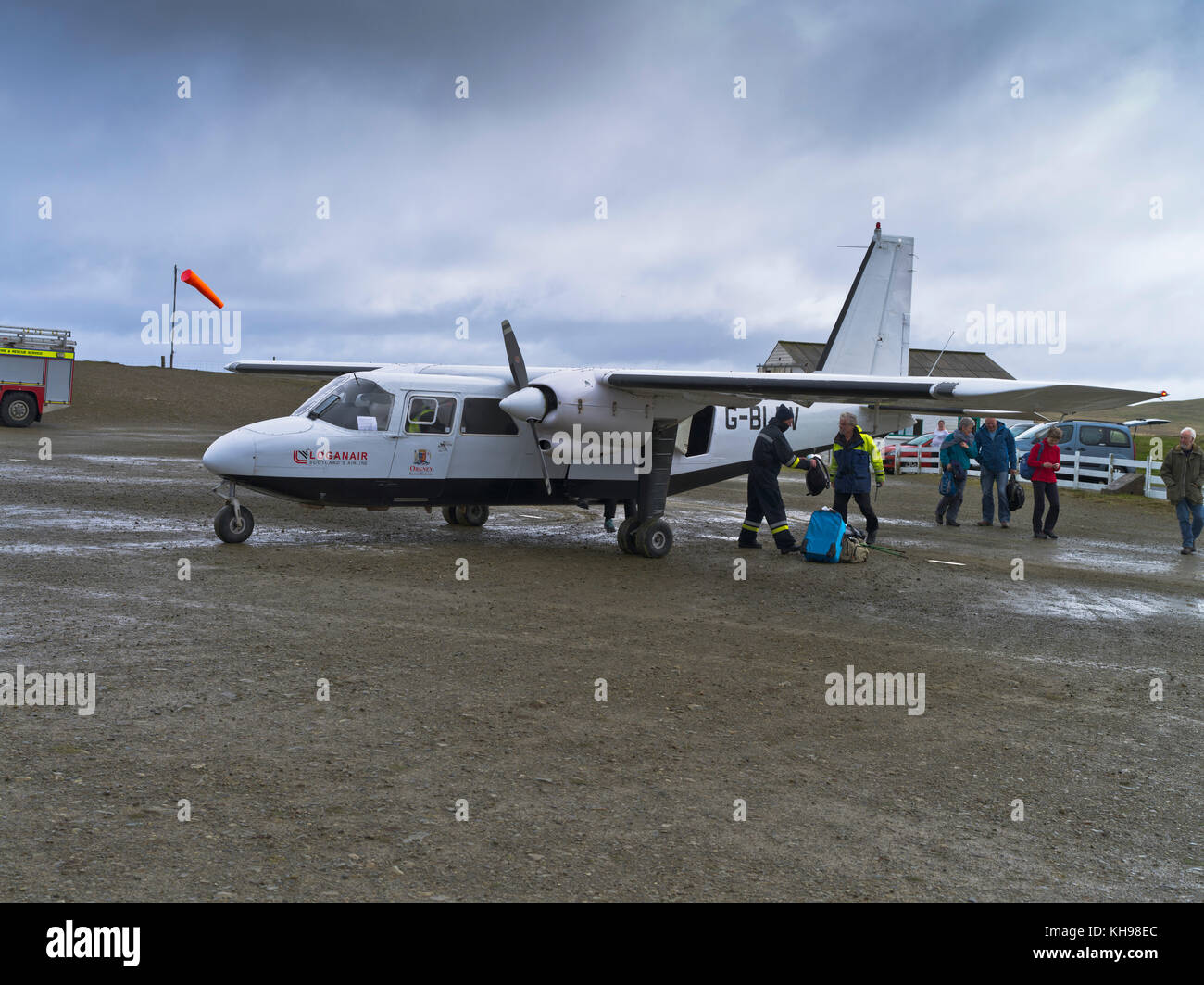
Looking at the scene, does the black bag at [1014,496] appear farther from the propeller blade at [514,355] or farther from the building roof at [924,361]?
the building roof at [924,361]

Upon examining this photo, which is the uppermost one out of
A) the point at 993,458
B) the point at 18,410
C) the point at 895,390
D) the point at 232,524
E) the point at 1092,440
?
the point at 18,410

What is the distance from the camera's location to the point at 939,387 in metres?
11.3

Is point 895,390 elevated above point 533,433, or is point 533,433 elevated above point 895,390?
point 895,390

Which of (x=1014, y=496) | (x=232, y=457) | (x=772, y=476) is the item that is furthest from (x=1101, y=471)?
(x=232, y=457)

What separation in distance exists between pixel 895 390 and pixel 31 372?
1165 inches

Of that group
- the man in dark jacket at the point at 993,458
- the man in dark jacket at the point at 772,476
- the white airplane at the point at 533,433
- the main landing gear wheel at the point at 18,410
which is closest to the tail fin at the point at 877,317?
the man in dark jacket at the point at 993,458

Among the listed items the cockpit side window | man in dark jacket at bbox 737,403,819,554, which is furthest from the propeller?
man in dark jacket at bbox 737,403,819,554

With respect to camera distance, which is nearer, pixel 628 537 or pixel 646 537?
pixel 646 537

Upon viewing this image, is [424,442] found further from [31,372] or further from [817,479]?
[31,372]

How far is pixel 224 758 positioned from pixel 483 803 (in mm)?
1476

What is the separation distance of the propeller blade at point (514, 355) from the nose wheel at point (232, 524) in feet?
13.6

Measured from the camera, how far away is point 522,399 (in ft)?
43.3
